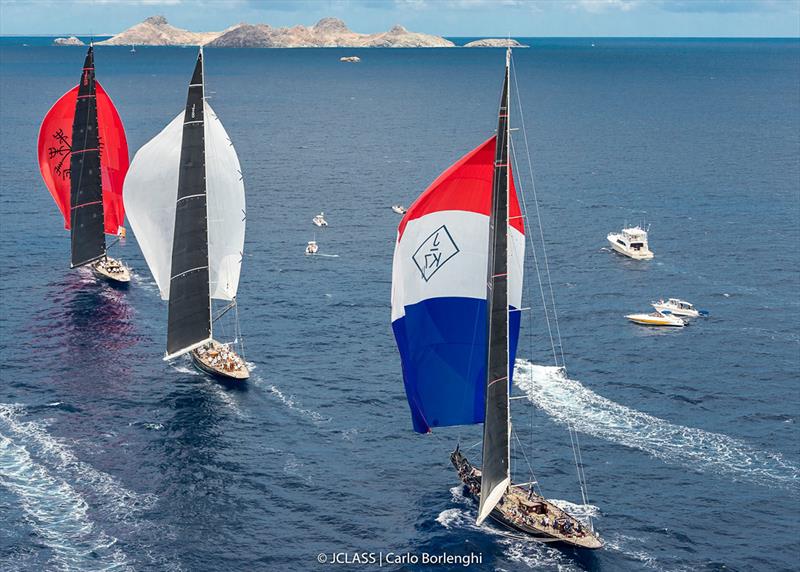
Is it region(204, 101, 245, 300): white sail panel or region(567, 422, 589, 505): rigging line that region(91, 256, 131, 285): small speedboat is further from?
region(567, 422, 589, 505): rigging line

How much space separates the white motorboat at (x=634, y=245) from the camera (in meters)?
138

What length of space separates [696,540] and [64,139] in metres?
90.4

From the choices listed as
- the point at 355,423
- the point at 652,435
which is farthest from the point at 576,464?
the point at 355,423

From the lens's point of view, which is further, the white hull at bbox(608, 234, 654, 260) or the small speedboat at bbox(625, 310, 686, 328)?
the white hull at bbox(608, 234, 654, 260)

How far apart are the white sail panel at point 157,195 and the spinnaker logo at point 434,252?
121ft

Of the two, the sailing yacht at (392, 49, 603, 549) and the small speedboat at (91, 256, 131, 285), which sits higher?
the sailing yacht at (392, 49, 603, 549)

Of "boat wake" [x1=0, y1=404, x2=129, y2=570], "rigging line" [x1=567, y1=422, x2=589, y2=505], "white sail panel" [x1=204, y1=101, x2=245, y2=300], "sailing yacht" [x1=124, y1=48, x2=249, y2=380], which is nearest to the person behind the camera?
"boat wake" [x1=0, y1=404, x2=129, y2=570]

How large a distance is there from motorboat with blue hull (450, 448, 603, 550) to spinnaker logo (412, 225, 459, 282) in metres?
16.8

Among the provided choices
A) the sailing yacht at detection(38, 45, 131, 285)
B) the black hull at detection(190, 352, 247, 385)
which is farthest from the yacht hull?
the sailing yacht at detection(38, 45, 131, 285)

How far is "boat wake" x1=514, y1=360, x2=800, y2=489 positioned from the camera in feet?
267

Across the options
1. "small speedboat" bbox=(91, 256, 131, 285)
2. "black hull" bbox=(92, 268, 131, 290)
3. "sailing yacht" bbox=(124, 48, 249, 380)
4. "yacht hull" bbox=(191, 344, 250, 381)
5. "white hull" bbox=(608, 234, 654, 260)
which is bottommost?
"yacht hull" bbox=(191, 344, 250, 381)

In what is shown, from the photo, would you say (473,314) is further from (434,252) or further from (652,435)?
(652,435)

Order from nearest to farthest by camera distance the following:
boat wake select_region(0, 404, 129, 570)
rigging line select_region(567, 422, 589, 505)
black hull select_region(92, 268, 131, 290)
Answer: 1. boat wake select_region(0, 404, 129, 570)
2. rigging line select_region(567, 422, 589, 505)
3. black hull select_region(92, 268, 131, 290)

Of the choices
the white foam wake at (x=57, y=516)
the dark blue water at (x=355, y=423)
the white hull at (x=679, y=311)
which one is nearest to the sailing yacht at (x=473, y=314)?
the dark blue water at (x=355, y=423)
